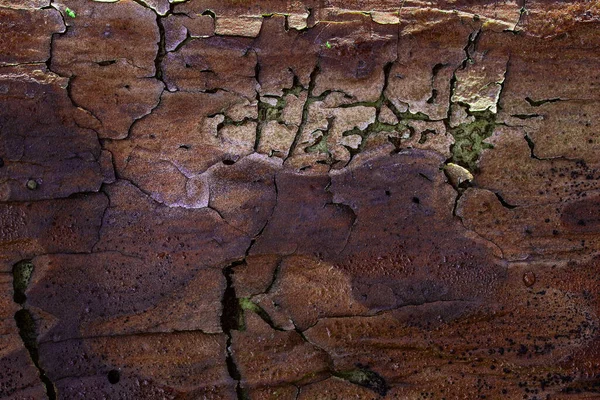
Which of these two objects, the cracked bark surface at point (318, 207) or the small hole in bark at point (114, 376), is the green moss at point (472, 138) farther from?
the small hole in bark at point (114, 376)

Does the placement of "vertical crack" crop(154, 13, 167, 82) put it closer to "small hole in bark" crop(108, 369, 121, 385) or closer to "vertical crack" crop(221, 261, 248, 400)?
"vertical crack" crop(221, 261, 248, 400)

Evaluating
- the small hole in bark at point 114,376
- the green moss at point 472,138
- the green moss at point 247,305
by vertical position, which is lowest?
the small hole in bark at point 114,376

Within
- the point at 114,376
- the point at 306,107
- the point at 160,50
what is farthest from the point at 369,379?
the point at 160,50

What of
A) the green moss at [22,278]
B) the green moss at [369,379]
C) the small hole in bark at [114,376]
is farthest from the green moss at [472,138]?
the green moss at [22,278]

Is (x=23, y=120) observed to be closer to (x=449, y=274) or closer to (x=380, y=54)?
(x=380, y=54)

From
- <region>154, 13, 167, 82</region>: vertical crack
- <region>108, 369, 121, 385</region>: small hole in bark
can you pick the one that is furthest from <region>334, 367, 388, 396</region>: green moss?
<region>154, 13, 167, 82</region>: vertical crack

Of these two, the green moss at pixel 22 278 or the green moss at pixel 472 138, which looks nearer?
the green moss at pixel 22 278
